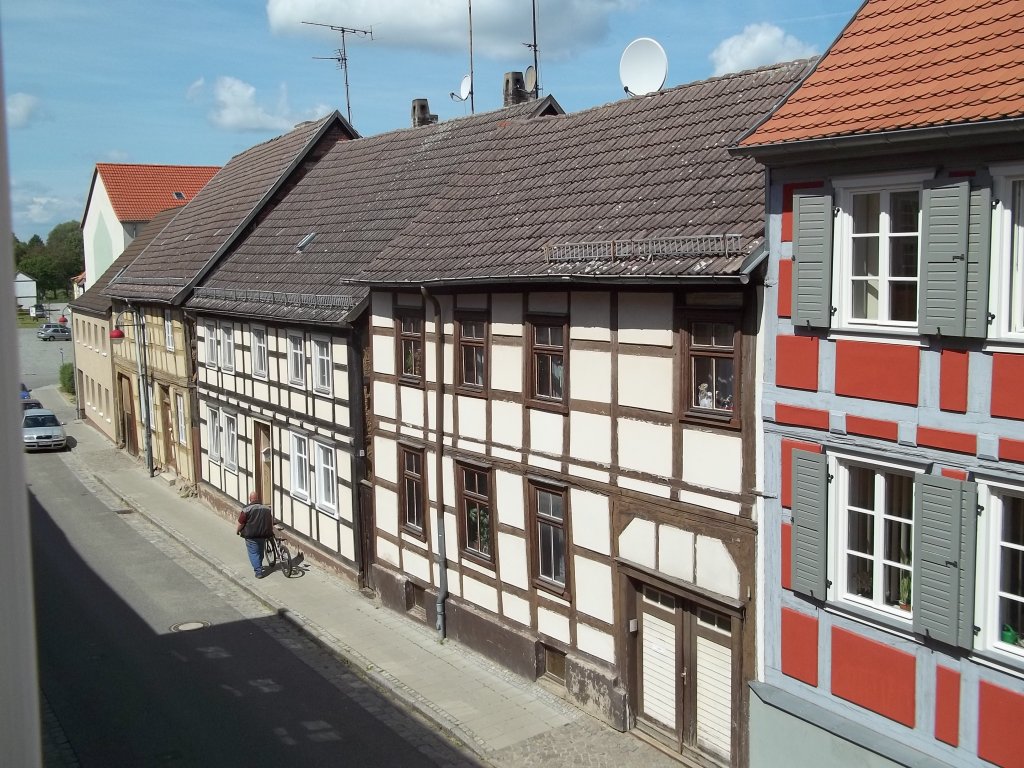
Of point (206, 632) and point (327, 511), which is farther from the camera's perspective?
point (327, 511)

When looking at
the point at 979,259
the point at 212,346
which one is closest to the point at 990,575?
the point at 979,259

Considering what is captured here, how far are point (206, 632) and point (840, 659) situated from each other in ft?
35.4

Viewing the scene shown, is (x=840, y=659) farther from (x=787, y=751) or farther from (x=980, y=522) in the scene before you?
(x=980, y=522)

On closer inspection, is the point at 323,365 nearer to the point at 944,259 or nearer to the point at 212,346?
the point at 212,346

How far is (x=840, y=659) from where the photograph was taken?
9391mm

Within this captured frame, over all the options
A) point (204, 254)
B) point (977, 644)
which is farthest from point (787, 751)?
point (204, 254)

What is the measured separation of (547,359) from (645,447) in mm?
2132

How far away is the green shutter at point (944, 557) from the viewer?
809 centimetres

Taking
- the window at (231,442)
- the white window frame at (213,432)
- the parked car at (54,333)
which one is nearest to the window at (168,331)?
the white window frame at (213,432)

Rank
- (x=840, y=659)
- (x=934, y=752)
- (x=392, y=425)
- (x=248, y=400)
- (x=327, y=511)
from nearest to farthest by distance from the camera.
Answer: (x=934, y=752)
(x=840, y=659)
(x=392, y=425)
(x=327, y=511)
(x=248, y=400)

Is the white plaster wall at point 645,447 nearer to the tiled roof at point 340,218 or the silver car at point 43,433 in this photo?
the tiled roof at point 340,218

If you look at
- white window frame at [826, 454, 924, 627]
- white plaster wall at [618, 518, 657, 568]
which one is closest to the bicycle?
white plaster wall at [618, 518, 657, 568]

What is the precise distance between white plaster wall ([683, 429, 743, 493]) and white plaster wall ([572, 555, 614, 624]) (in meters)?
2.03

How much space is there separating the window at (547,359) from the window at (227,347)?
12062mm
